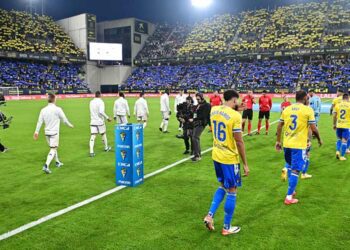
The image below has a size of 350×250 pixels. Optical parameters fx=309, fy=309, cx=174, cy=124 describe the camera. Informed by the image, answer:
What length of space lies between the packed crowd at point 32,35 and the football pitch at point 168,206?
5405 cm

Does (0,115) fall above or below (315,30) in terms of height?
below

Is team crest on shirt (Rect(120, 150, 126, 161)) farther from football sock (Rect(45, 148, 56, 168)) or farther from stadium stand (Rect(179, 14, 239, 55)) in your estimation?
stadium stand (Rect(179, 14, 239, 55))

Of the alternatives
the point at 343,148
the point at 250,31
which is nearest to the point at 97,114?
the point at 343,148

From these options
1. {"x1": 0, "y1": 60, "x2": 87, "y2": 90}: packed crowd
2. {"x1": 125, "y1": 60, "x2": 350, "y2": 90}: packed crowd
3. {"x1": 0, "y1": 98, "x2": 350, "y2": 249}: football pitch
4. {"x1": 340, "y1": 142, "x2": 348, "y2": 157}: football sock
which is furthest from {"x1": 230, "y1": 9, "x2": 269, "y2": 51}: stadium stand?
{"x1": 0, "y1": 98, "x2": 350, "y2": 249}: football pitch

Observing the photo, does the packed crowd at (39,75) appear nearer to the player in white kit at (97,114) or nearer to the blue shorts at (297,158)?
the player in white kit at (97,114)

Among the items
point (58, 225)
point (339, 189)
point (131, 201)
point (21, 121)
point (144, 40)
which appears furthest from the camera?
point (144, 40)

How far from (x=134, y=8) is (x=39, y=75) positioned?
1139 inches

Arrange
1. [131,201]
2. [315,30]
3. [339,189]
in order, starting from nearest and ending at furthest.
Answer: [131,201] < [339,189] < [315,30]

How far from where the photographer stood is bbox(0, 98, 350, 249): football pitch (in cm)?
492

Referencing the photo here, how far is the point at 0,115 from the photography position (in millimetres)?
13445

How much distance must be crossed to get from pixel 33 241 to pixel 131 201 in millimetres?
2168

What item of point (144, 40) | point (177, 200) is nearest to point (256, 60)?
point (144, 40)

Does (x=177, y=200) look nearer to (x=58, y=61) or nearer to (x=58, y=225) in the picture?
(x=58, y=225)

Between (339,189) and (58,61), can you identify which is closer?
(339,189)
